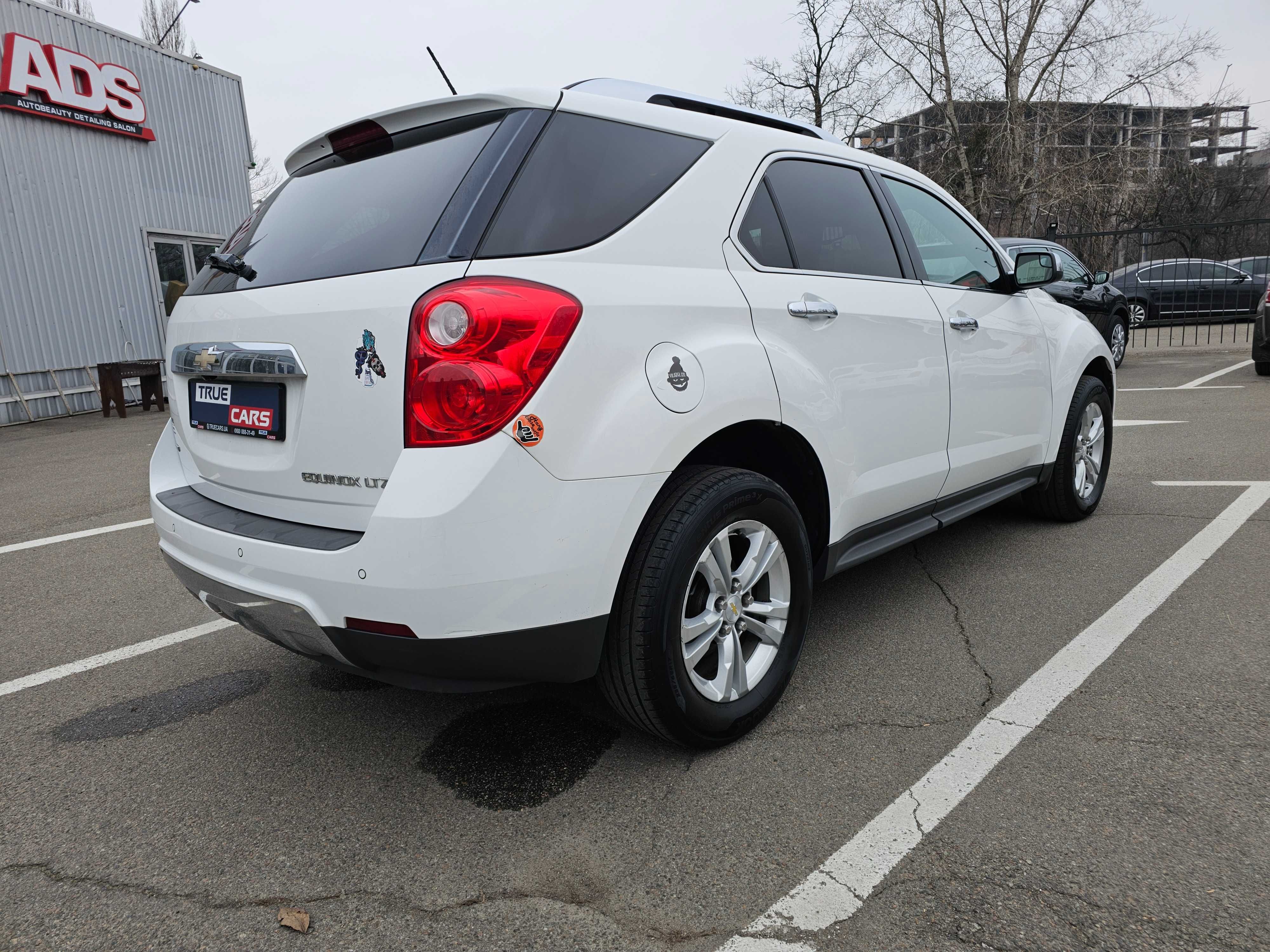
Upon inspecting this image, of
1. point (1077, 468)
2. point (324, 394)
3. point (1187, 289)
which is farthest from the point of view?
point (1187, 289)

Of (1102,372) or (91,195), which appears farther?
(91,195)

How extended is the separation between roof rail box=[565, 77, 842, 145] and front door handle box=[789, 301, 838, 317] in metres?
0.65

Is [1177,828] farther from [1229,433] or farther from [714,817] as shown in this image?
[1229,433]

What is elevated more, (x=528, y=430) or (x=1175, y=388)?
(x=528, y=430)

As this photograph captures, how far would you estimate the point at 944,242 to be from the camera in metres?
3.59

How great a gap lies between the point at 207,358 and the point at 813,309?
1.73m

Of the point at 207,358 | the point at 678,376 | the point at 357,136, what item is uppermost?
the point at 357,136

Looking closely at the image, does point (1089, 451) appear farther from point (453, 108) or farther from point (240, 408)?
point (240, 408)

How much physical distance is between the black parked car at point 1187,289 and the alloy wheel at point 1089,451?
46.5 feet

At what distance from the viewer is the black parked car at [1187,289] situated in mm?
16906

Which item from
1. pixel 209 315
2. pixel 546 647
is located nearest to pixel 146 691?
pixel 209 315

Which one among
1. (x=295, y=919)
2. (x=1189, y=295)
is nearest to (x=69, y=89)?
(x=295, y=919)

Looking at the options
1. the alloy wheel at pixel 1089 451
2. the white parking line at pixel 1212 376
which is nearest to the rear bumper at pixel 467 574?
the alloy wheel at pixel 1089 451

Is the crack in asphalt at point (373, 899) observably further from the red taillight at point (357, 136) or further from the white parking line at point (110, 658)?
the red taillight at point (357, 136)
